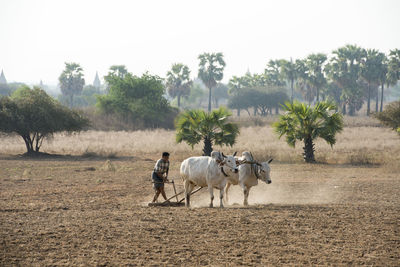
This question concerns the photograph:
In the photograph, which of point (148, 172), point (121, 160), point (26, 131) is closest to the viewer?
point (148, 172)

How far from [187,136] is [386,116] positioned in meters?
14.8

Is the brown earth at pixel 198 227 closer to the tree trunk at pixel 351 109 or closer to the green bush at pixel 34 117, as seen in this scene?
the green bush at pixel 34 117

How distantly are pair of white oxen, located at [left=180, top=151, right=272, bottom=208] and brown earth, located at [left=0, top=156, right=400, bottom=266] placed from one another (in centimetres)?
77

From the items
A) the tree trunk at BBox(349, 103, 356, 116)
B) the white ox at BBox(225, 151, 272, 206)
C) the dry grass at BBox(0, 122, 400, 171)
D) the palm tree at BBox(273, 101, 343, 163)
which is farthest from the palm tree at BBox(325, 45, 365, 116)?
the white ox at BBox(225, 151, 272, 206)

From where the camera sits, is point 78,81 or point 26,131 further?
point 78,81

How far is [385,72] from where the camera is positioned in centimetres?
8762

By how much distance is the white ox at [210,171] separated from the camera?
14.2 metres

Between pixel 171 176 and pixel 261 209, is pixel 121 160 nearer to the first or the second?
pixel 171 176

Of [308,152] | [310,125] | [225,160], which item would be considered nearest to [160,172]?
[225,160]

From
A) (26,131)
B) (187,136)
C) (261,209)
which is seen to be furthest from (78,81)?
(261,209)

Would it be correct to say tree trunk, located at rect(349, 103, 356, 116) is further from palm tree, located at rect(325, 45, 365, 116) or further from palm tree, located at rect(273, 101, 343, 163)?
palm tree, located at rect(273, 101, 343, 163)

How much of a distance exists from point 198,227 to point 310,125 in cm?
2112

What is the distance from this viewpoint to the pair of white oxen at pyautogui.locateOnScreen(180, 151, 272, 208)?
14.3 metres

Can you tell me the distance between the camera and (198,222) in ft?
40.5
